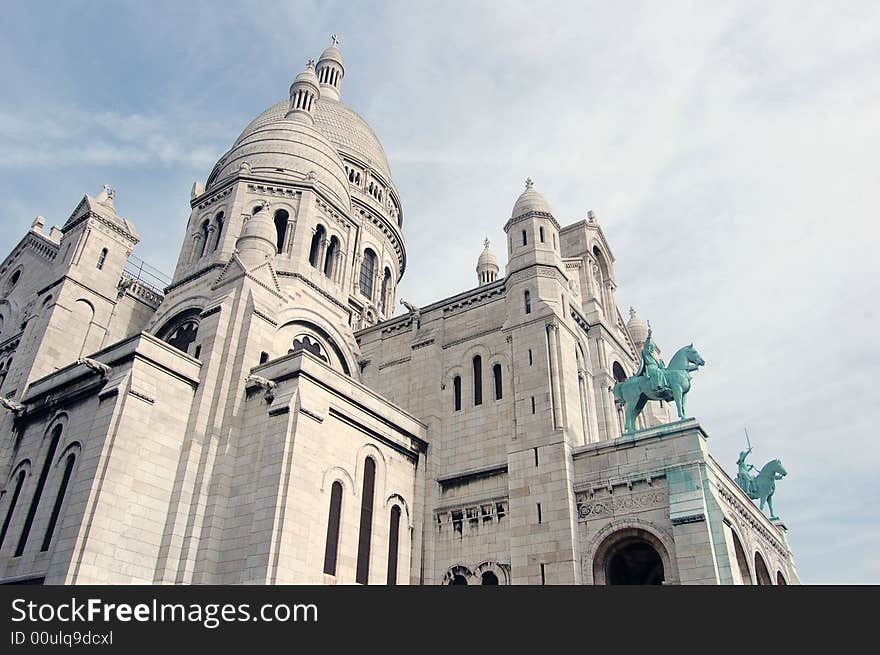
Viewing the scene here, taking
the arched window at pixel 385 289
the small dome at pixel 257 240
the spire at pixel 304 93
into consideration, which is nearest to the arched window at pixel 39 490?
the small dome at pixel 257 240

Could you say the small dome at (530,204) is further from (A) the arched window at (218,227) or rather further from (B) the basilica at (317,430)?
(A) the arched window at (218,227)

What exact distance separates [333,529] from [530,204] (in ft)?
62.8

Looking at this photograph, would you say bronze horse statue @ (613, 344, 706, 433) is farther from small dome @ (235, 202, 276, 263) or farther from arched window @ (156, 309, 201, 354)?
arched window @ (156, 309, 201, 354)

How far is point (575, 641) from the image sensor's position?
1528cm

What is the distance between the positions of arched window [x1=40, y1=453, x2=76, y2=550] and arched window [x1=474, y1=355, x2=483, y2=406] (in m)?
16.2

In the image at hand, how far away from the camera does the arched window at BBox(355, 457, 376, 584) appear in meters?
25.3

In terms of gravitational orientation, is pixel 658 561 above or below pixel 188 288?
below

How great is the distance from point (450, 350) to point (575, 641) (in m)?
18.9

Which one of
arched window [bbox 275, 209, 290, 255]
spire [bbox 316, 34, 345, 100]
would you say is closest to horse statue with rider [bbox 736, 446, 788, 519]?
arched window [bbox 275, 209, 290, 255]

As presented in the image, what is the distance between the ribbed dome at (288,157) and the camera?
4028 cm

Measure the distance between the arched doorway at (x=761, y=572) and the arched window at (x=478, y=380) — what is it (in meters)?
12.8

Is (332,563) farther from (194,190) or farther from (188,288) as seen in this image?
(194,190)

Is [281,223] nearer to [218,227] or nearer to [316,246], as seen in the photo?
[316,246]

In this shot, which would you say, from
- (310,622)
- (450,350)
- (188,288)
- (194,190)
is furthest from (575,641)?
(194,190)
